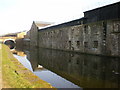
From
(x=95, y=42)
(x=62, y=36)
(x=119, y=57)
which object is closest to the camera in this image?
(x=119, y=57)

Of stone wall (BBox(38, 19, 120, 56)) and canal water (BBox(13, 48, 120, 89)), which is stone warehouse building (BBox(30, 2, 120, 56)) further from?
canal water (BBox(13, 48, 120, 89))

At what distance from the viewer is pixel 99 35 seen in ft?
61.6

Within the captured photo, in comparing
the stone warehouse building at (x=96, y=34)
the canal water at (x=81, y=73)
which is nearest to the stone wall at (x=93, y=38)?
the stone warehouse building at (x=96, y=34)

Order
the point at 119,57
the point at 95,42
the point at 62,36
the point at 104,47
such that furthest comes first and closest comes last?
1. the point at 62,36
2. the point at 95,42
3. the point at 104,47
4. the point at 119,57

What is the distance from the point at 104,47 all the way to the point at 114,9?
4536 mm

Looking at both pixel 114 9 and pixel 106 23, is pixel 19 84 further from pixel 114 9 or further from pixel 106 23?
pixel 114 9

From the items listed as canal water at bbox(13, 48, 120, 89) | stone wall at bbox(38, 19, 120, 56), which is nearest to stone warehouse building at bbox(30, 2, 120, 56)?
stone wall at bbox(38, 19, 120, 56)

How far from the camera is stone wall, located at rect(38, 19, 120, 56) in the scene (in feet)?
55.6

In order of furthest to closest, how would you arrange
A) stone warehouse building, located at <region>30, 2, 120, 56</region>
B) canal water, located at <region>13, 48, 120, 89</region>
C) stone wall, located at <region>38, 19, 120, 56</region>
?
stone warehouse building, located at <region>30, 2, 120, 56</region> → stone wall, located at <region>38, 19, 120, 56</region> → canal water, located at <region>13, 48, 120, 89</region>

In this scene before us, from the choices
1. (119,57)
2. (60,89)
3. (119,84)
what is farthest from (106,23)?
(60,89)

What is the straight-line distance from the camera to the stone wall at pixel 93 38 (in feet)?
55.6

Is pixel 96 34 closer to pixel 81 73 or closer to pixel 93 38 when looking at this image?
pixel 93 38

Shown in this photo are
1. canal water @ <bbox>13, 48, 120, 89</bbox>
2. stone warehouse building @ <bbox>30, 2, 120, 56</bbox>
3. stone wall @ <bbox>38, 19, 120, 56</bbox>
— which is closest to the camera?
canal water @ <bbox>13, 48, 120, 89</bbox>

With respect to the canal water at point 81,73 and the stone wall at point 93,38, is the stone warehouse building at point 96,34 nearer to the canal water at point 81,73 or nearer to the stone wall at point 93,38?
the stone wall at point 93,38
